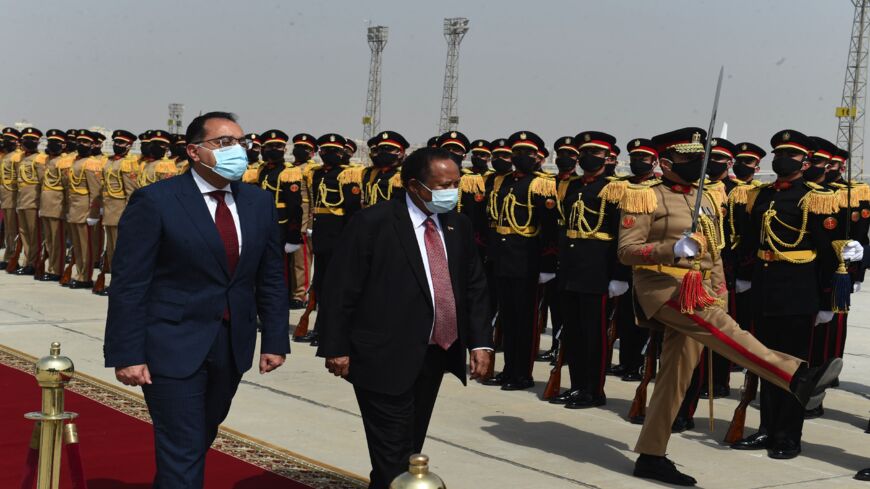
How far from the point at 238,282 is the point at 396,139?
21.4 feet

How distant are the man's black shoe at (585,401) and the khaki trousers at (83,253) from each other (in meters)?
8.97

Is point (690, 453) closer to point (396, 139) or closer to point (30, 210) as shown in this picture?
point (396, 139)

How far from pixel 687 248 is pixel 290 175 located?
751 centimetres

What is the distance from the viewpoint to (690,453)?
25.6 ft

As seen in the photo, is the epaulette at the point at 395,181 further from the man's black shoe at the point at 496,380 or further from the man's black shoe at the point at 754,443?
the man's black shoe at the point at 754,443

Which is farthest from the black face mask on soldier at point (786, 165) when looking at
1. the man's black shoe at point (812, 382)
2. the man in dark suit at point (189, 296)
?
→ the man in dark suit at point (189, 296)

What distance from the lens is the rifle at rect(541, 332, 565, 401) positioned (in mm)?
9422

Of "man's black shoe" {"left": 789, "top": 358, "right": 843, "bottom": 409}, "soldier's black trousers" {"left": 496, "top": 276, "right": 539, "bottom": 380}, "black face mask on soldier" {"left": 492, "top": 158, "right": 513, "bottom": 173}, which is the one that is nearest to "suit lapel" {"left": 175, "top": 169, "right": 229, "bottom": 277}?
"man's black shoe" {"left": 789, "top": 358, "right": 843, "bottom": 409}

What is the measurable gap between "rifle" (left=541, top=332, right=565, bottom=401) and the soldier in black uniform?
1684 mm

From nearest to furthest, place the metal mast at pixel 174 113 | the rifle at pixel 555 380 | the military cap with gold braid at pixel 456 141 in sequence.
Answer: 1. the rifle at pixel 555 380
2. the military cap with gold braid at pixel 456 141
3. the metal mast at pixel 174 113

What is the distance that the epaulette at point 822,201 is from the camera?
789cm

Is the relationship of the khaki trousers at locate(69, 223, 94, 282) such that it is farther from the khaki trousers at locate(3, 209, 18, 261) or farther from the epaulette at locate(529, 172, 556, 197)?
the epaulette at locate(529, 172, 556, 197)

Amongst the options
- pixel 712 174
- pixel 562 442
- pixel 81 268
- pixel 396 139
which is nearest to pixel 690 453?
pixel 562 442

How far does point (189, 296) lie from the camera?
502cm
